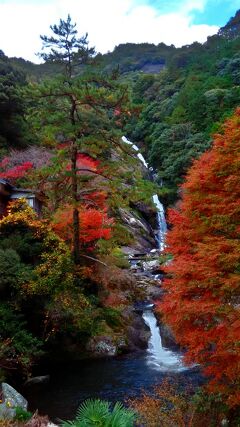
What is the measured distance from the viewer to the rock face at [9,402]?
9.67 meters

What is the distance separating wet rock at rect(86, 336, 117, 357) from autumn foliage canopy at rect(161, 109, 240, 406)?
6.36 metres

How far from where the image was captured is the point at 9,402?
10398 millimetres

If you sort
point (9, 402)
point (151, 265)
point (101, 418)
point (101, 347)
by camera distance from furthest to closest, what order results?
point (151, 265) → point (101, 347) → point (9, 402) → point (101, 418)

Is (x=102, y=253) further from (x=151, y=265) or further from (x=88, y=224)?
(x=151, y=265)

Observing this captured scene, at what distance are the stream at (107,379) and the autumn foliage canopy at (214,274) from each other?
3.67 metres

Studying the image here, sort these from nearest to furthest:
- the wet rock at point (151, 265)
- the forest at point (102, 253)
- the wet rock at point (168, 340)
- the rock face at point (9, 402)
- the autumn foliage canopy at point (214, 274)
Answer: the rock face at point (9, 402) → the autumn foliage canopy at point (214, 274) → the forest at point (102, 253) → the wet rock at point (168, 340) → the wet rock at point (151, 265)

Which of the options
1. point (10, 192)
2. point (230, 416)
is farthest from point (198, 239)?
point (10, 192)

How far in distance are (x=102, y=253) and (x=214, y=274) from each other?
1062 cm

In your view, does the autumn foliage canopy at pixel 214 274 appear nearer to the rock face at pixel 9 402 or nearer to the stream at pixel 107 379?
the stream at pixel 107 379

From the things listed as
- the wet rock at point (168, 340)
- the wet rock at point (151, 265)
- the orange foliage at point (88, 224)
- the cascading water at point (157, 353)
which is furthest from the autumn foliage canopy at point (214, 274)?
the wet rock at point (151, 265)

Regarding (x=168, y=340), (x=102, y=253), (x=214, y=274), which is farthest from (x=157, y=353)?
(x=214, y=274)

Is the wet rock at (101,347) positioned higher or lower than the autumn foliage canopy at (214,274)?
lower

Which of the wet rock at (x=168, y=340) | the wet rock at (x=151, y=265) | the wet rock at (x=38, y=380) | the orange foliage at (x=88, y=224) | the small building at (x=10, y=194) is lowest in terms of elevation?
the wet rock at (x=168, y=340)

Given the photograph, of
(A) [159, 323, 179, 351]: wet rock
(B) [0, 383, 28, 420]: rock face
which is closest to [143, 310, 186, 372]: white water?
(A) [159, 323, 179, 351]: wet rock
